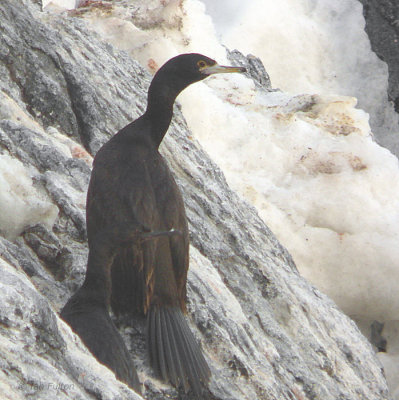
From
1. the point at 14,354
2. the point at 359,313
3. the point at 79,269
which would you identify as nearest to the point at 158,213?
the point at 79,269

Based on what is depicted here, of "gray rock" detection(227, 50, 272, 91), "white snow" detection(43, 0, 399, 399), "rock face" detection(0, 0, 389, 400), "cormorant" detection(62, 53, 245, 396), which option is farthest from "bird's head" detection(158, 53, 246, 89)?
"gray rock" detection(227, 50, 272, 91)

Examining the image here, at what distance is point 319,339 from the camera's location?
681cm

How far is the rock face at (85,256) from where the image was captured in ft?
13.0

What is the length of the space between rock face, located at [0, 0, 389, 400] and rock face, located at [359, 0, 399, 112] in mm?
6907

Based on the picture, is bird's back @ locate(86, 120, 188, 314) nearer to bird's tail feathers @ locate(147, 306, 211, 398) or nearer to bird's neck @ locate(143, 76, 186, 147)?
bird's tail feathers @ locate(147, 306, 211, 398)

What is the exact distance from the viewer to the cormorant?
5.02m

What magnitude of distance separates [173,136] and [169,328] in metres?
3.16

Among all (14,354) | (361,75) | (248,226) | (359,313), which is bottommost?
(14,354)

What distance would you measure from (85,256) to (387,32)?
1030cm

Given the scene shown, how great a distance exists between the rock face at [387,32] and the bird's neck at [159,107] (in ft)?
29.8

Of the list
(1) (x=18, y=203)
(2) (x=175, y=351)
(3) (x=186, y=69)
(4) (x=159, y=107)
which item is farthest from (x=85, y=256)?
(3) (x=186, y=69)

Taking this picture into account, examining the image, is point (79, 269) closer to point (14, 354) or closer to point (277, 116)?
point (14, 354)

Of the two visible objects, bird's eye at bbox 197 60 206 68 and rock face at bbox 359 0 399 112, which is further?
rock face at bbox 359 0 399 112

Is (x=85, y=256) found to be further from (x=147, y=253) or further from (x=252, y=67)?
(x=252, y=67)
